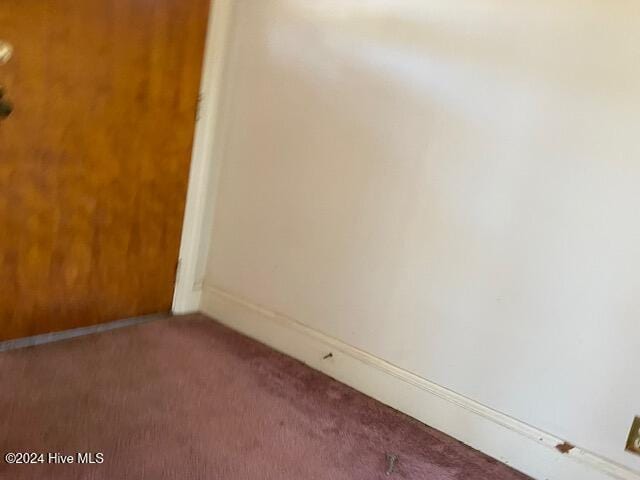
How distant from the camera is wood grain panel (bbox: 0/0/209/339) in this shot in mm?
1964

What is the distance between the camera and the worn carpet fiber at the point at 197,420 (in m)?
1.63

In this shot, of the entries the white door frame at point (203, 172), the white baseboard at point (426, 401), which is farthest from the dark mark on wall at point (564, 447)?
the white door frame at point (203, 172)

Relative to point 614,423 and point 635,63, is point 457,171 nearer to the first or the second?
point 635,63

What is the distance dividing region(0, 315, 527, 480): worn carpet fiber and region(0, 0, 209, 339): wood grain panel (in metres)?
0.19

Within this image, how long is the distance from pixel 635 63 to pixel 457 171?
56 cm

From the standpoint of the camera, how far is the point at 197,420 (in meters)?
1.85

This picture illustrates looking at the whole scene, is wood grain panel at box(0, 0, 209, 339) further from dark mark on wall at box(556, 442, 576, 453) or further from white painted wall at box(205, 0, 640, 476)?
dark mark on wall at box(556, 442, 576, 453)

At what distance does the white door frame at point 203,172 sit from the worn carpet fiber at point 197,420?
15.1 inches

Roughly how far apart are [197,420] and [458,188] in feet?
3.48

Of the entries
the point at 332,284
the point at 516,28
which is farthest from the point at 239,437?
the point at 516,28

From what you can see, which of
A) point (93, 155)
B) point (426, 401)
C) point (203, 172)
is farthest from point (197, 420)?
point (203, 172)

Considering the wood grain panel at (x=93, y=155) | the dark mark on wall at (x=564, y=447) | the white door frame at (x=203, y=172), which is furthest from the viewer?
the white door frame at (x=203, y=172)

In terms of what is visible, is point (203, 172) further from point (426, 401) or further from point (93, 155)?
point (426, 401)

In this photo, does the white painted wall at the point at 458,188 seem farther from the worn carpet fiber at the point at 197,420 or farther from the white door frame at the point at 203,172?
the worn carpet fiber at the point at 197,420
